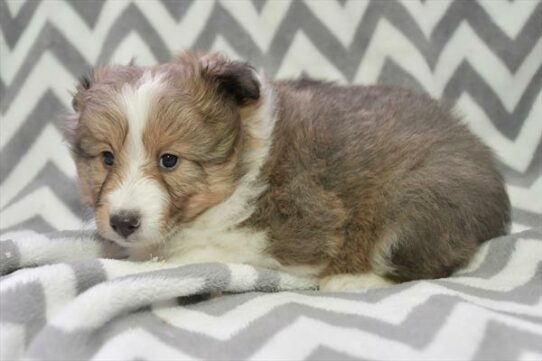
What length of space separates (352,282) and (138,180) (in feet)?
3.03

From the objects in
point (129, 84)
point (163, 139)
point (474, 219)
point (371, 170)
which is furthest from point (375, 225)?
point (129, 84)

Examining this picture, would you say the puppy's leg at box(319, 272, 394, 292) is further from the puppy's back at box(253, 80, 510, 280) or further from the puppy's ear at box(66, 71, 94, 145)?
the puppy's ear at box(66, 71, 94, 145)

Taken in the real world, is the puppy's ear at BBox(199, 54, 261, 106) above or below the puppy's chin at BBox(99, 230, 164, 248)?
above

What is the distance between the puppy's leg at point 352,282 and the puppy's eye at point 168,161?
76 centimetres

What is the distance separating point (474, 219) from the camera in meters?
2.83

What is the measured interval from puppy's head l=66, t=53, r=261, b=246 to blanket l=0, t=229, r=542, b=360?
199 mm

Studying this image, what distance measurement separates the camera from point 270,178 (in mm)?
2787

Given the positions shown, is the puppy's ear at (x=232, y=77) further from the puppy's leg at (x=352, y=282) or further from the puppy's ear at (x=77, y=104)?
the puppy's leg at (x=352, y=282)

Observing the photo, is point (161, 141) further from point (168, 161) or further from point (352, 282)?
point (352, 282)

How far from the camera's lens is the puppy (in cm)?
253

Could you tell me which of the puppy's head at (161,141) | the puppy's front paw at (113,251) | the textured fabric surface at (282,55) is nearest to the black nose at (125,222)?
the puppy's head at (161,141)

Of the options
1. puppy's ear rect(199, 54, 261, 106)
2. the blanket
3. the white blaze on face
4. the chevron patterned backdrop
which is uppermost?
the chevron patterned backdrop

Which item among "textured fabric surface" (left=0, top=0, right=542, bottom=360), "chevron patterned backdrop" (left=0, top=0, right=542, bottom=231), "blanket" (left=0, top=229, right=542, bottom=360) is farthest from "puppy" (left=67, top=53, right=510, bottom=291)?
"chevron patterned backdrop" (left=0, top=0, right=542, bottom=231)

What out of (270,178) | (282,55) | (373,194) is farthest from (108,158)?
(282,55)
